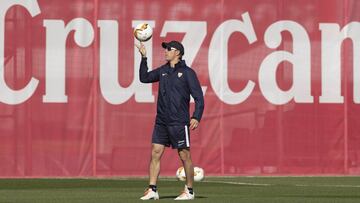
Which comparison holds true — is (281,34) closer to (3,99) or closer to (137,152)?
(137,152)

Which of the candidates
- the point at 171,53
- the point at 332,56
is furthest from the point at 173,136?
the point at 332,56

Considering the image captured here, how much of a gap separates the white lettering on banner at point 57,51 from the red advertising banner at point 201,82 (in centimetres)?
2

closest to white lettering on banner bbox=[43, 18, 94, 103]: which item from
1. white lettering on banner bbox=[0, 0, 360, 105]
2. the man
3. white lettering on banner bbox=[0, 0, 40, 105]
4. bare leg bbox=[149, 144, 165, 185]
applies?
white lettering on banner bbox=[0, 0, 360, 105]

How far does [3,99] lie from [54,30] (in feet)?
5.27

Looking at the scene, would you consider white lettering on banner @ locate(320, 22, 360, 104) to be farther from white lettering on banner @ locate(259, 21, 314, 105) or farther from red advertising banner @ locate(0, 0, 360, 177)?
white lettering on banner @ locate(259, 21, 314, 105)

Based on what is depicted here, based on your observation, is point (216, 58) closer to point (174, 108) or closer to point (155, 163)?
point (174, 108)

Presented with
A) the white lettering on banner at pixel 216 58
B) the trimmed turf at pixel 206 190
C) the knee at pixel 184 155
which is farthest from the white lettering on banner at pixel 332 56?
the knee at pixel 184 155

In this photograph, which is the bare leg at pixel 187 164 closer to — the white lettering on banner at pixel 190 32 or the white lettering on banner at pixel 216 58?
the white lettering on banner at pixel 216 58

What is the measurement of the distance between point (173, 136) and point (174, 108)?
0.37m

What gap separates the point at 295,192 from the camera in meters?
18.0

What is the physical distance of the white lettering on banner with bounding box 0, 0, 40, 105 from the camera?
22781 mm

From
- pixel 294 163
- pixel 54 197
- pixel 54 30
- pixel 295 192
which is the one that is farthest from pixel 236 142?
pixel 54 197

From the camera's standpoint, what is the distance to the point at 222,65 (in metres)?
23.7

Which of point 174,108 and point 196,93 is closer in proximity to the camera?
point 196,93
